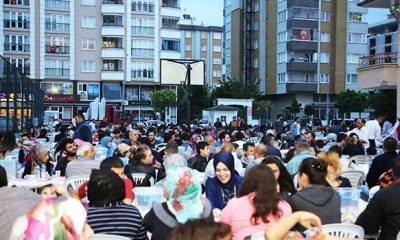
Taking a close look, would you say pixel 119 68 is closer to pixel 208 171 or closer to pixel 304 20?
pixel 304 20

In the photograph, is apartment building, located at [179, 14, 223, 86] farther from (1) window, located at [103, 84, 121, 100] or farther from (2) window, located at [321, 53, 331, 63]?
(1) window, located at [103, 84, 121, 100]

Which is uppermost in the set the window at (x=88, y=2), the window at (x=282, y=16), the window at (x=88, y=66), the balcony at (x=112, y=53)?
the window at (x=88, y=2)

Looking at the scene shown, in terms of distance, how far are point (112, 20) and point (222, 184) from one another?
57.1m

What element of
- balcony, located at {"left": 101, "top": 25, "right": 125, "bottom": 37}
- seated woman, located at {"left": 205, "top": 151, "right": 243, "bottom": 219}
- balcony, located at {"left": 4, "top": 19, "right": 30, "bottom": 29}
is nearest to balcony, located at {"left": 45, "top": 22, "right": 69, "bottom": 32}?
balcony, located at {"left": 4, "top": 19, "right": 30, "bottom": 29}

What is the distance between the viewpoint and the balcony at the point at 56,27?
59.5 m

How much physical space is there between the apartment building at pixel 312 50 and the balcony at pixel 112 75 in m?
17.8

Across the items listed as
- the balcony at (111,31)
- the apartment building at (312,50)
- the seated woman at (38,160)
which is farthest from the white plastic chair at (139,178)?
the apartment building at (312,50)

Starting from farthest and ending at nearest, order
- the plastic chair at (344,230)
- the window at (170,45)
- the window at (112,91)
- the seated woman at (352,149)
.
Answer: the window at (170,45)
the window at (112,91)
the seated woman at (352,149)
the plastic chair at (344,230)

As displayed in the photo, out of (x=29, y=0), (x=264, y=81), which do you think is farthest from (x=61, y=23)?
(x=264, y=81)

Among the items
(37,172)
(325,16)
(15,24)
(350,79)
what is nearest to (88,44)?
(15,24)

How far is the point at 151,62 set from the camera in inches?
2467

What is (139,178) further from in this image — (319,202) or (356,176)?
(319,202)

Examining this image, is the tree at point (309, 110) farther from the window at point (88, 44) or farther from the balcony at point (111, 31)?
the window at point (88, 44)

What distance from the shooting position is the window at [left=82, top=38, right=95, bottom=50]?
200ft
